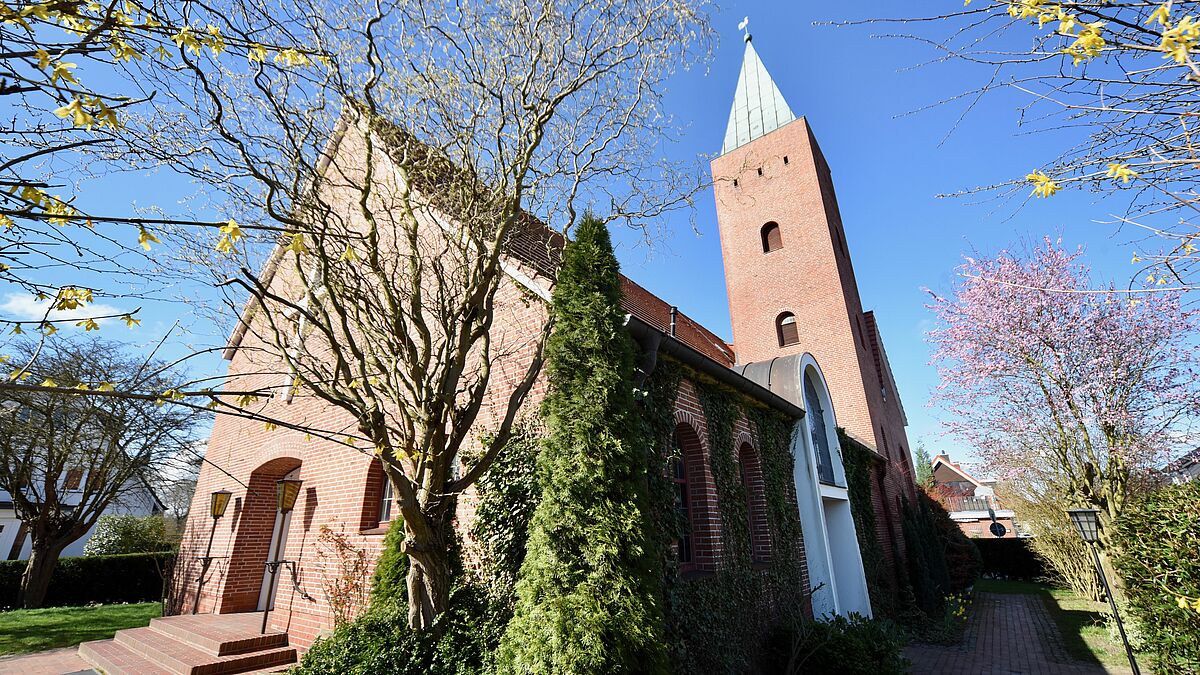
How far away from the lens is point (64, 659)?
27.5 ft

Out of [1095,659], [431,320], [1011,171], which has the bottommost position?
[1095,659]

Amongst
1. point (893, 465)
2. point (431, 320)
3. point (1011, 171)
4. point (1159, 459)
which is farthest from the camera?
point (893, 465)

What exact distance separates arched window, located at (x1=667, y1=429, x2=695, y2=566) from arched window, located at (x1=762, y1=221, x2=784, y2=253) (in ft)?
42.4

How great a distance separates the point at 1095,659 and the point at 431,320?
12.6 metres

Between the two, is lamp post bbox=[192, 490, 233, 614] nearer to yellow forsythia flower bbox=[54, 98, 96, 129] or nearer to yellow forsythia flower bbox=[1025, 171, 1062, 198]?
yellow forsythia flower bbox=[54, 98, 96, 129]

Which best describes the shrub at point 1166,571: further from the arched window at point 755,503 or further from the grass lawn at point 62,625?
the grass lawn at point 62,625

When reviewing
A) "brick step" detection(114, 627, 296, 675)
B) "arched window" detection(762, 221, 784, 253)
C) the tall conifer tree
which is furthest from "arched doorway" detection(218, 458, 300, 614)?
"arched window" detection(762, 221, 784, 253)

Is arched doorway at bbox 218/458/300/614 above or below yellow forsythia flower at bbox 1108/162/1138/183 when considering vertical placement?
below

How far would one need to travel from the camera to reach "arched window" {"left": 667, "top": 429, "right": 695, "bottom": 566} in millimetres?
6471

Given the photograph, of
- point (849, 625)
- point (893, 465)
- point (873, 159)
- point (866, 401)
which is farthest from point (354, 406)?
point (893, 465)

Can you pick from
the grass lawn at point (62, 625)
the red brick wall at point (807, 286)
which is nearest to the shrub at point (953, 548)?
the red brick wall at point (807, 286)

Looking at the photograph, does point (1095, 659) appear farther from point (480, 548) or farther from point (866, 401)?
point (480, 548)

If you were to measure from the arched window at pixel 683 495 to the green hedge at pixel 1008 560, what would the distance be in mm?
21429

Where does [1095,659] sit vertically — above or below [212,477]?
below
